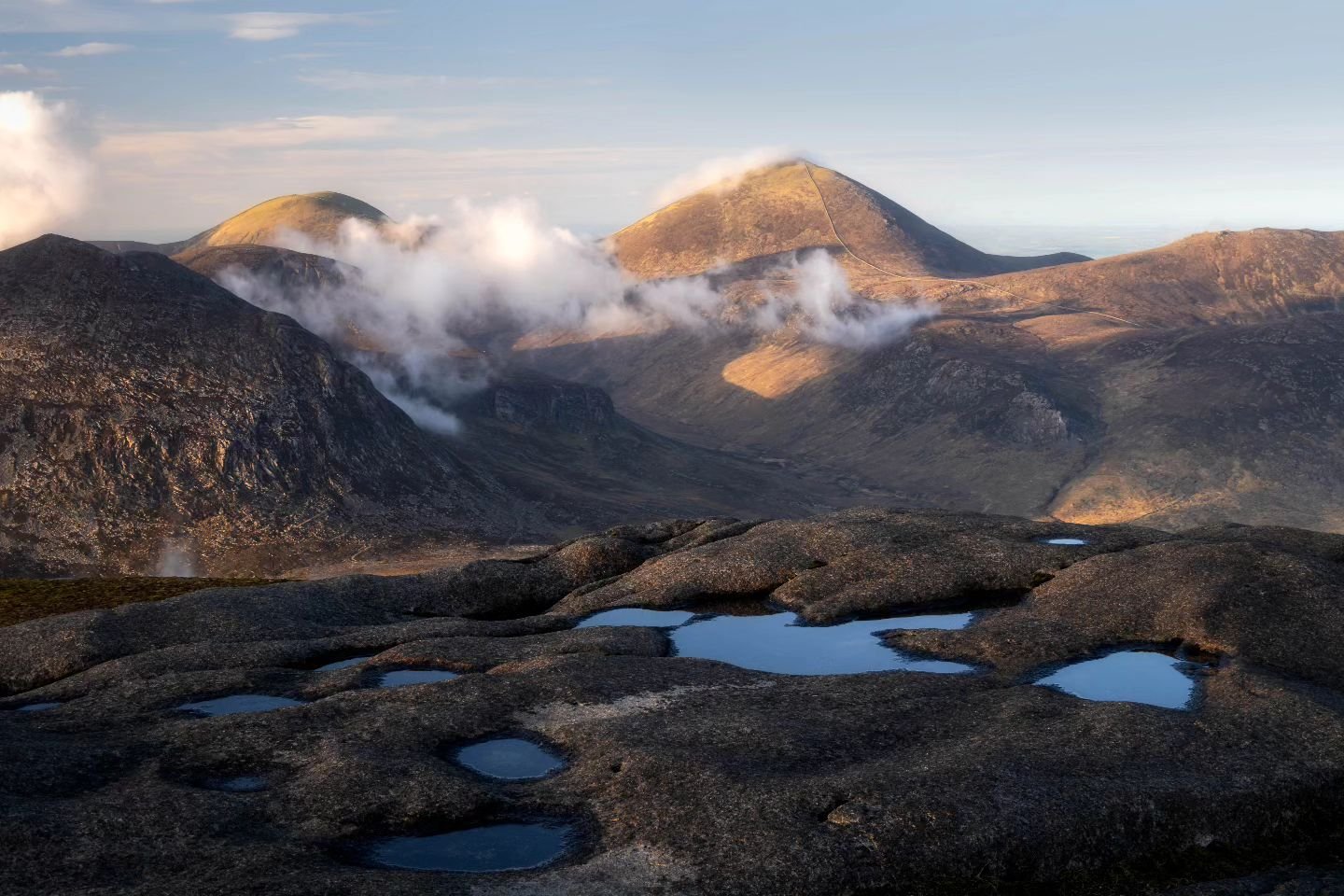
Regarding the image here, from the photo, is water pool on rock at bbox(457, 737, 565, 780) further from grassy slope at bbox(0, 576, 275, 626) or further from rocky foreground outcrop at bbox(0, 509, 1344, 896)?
grassy slope at bbox(0, 576, 275, 626)

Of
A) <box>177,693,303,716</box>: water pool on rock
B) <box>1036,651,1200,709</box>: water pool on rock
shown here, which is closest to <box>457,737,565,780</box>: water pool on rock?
<box>177,693,303,716</box>: water pool on rock

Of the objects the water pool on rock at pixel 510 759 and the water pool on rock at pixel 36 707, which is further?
the water pool on rock at pixel 36 707

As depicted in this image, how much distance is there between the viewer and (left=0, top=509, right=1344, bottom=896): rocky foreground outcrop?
3425 cm

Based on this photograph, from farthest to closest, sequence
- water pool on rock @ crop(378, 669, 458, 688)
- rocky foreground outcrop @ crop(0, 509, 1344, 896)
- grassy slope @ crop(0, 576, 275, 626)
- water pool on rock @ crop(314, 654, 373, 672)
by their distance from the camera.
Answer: grassy slope @ crop(0, 576, 275, 626)
water pool on rock @ crop(314, 654, 373, 672)
water pool on rock @ crop(378, 669, 458, 688)
rocky foreground outcrop @ crop(0, 509, 1344, 896)

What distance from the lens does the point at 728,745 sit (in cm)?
4250

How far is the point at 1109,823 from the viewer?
36.9 metres

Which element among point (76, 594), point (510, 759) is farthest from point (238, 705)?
point (76, 594)

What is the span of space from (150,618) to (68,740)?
21421mm

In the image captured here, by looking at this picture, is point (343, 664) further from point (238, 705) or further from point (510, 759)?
point (510, 759)

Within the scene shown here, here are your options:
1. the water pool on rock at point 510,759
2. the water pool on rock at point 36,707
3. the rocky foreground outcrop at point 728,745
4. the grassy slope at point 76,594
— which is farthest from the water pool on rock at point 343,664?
the grassy slope at point 76,594

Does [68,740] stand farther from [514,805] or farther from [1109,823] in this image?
[1109,823]

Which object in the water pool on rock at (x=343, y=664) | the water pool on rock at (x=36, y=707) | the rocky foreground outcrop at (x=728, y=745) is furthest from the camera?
the water pool on rock at (x=343, y=664)

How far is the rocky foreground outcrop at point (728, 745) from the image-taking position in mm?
34250

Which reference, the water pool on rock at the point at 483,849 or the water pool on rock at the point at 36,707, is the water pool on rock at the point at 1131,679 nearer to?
the water pool on rock at the point at 483,849
